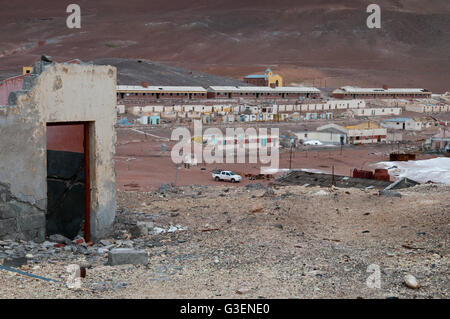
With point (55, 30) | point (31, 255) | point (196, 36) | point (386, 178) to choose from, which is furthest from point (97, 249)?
point (55, 30)

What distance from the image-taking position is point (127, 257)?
7.55 meters

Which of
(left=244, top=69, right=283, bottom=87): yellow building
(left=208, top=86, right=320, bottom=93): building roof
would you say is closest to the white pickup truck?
(left=208, top=86, right=320, bottom=93): building roof

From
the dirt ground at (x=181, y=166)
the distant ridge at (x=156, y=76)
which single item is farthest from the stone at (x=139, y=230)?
the distant ridge at (x=156, y=76)

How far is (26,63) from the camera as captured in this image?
10844 centimetres

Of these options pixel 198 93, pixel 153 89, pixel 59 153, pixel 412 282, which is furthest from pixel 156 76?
pixel 412 282

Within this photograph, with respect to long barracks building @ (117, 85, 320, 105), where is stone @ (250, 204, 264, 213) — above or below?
below

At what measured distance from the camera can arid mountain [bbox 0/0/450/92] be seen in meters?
126

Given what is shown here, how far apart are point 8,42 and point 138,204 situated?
14677 centimetres

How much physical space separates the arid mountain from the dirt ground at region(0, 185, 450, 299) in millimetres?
102189

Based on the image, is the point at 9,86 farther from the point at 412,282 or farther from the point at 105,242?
the point at 412,282

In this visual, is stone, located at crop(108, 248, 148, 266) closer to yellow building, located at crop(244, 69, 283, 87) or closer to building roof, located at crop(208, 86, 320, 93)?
building roof, located at crop(208, 86, 320, 93)

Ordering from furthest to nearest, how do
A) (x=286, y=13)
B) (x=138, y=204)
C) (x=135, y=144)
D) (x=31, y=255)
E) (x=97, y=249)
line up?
(x=286, y=13)
(x=135, y=144)
(x=138, y=204)
(x=97, y=249)
(x=31, y=255)
